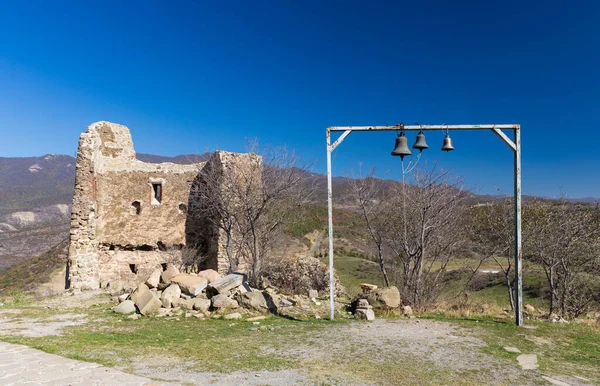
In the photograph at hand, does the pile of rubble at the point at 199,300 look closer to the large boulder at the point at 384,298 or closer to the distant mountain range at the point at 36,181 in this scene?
the large boulder at the point at 384,298

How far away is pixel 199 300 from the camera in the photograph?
1016 centimetres

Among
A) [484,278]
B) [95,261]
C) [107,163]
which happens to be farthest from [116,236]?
[484,278]

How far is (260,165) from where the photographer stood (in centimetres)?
1659

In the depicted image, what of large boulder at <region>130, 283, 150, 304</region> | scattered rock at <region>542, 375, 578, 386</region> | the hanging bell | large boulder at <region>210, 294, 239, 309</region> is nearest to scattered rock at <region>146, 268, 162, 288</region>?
large boulder at <region>130, 283, 150, 304</region>

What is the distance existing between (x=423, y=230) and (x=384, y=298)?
280 centimetres

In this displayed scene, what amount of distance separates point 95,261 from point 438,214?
43.9 ft

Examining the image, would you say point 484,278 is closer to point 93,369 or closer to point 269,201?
point 269,201

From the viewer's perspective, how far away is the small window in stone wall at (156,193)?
725 inches

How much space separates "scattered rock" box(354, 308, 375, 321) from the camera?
30.5ft

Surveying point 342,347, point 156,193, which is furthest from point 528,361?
point 156,193

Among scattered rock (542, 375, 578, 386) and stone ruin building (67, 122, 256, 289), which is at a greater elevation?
stone ruin building (67, 122, 256, 289)

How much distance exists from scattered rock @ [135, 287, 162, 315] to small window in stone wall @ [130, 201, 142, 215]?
8.86 m

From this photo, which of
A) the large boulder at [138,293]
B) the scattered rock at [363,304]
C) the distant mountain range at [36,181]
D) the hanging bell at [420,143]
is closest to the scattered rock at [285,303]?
the scattered rock at [363,304]

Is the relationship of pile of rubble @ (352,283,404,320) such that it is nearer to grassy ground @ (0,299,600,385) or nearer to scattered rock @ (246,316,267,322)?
grassy ground @ (0,299,600,385)
